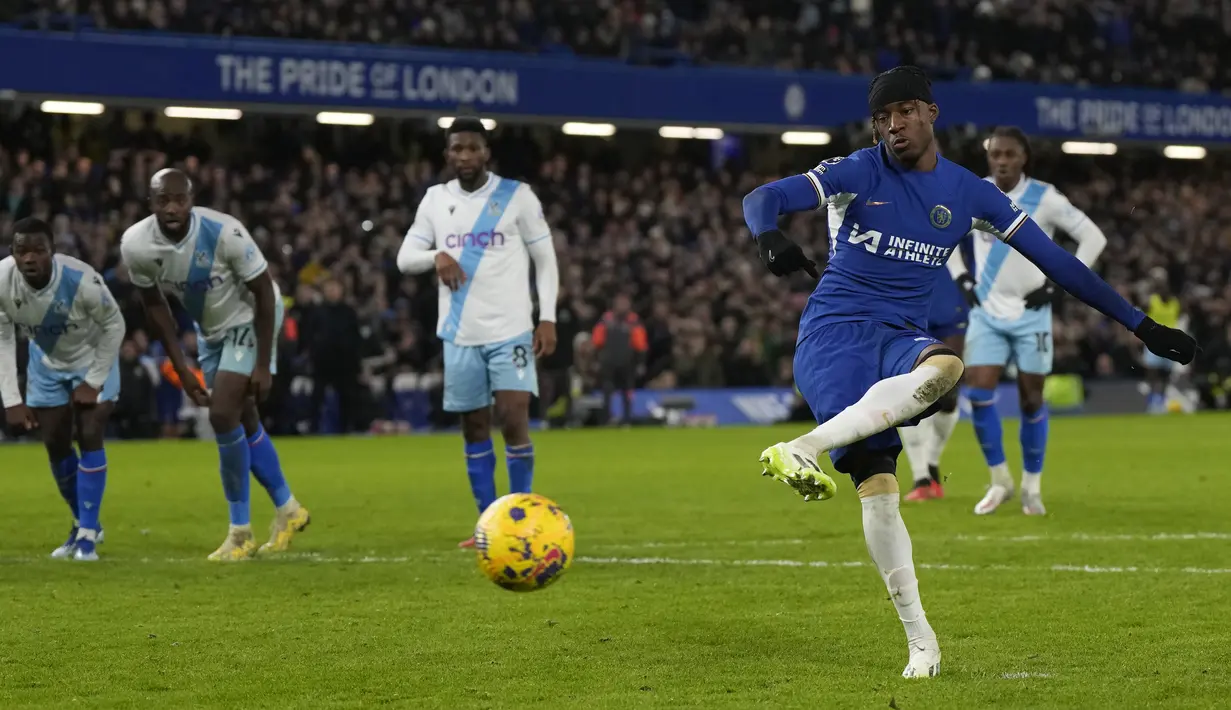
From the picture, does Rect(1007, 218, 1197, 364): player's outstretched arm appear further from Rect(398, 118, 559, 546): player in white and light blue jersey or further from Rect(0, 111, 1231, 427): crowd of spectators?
Rect(0, 111, 1231, 427): crowd of spectators

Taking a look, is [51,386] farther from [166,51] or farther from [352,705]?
[166,51]

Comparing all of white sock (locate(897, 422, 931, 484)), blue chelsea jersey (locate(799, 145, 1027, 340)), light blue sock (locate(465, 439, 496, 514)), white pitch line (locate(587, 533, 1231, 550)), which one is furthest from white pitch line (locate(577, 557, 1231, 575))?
white sock (locate(897, 422, 931, 484))

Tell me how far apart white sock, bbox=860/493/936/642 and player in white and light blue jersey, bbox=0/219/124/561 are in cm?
581

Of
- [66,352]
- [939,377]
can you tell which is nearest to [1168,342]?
[939,377]

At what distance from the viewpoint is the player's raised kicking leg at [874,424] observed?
5984 mm

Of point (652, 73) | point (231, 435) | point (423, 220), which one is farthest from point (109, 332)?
point (652, 73)

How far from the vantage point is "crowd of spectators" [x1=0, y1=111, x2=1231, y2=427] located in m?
26.3

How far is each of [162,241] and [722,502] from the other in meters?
5.64

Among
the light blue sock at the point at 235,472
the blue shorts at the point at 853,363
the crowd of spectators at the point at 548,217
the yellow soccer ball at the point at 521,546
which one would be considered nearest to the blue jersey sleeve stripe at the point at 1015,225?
the blue shorts at the point at 853,363

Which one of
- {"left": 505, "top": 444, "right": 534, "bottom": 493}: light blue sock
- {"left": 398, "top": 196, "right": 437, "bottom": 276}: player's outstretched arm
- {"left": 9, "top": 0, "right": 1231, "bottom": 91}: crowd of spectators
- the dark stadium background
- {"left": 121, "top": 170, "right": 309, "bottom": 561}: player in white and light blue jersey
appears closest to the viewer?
{"left": 121, "top": 170, "right": 309, "bottom": 561}: player in white and light blue jersey

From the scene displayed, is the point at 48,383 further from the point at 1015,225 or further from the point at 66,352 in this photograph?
the point at 1015,225

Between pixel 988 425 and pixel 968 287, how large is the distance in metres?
1.07

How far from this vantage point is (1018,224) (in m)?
6.63

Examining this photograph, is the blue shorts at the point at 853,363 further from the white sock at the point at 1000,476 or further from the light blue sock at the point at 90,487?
the white sock at the point at 1000,476
